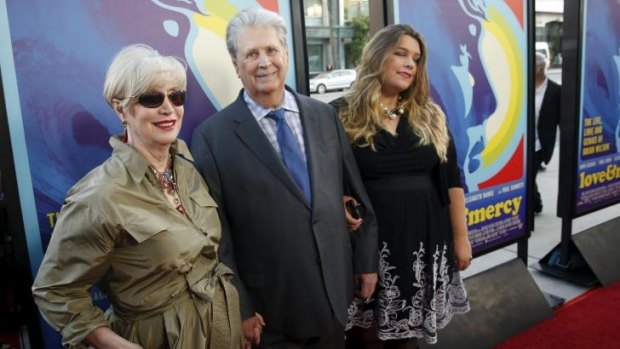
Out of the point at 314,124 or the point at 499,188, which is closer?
the point at 314,124

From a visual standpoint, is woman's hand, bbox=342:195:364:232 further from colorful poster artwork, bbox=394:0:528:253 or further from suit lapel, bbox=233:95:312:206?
colorful poster artwork, bbox=394:0:528:253

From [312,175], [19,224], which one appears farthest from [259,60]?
[19,224]

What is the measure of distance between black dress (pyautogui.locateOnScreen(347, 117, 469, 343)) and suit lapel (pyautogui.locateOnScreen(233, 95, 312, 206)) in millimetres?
452

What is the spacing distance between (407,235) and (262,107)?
80 centimetres

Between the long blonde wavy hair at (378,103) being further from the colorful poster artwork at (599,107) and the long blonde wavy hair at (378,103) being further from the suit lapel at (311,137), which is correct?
the colorful poster artwork at (599,107)

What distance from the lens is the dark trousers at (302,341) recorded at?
1689mm

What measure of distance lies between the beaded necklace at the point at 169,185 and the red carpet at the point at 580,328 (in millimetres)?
2213

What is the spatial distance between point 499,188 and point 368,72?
1.53 metres

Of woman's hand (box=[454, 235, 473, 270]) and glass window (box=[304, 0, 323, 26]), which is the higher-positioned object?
glass window (box=[304, 0, 323, 26])

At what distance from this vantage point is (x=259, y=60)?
1.52 metres

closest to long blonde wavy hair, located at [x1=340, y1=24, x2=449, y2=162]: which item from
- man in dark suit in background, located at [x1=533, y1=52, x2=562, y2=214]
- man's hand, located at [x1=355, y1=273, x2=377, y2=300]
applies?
man's hand, located at [x1=355, y1=273, x2=377, y2=300]

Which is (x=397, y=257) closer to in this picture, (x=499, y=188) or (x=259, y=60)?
(x=259, y=60)

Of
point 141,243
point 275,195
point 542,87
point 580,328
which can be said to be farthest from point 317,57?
point 141,243

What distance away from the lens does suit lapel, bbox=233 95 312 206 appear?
1557 mm
